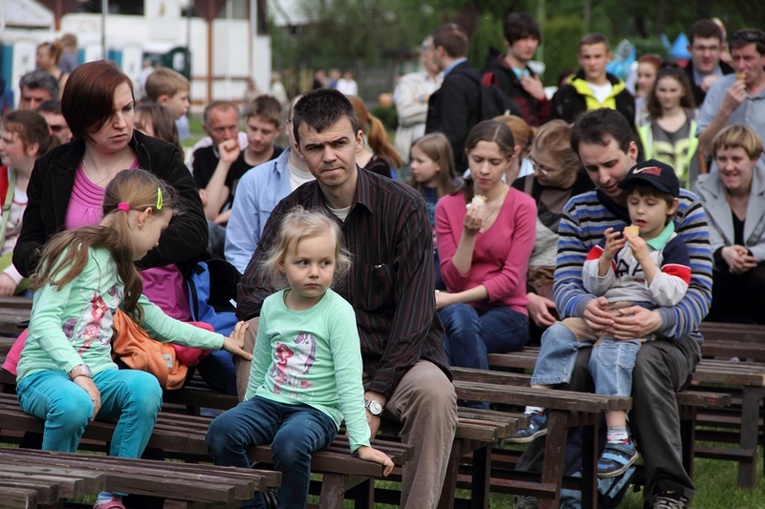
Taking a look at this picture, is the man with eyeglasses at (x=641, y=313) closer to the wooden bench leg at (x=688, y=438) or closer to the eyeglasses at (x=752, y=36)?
the wooden bench leg at (x=688, y=438)

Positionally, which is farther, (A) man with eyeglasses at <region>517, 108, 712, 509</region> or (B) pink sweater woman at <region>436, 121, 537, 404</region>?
(B) pink sweater woman at <region>436, 121, 537, 404</region>

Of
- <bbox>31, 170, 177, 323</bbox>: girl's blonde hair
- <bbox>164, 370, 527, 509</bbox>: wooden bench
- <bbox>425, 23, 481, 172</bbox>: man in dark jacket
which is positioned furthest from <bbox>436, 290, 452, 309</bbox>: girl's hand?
<bbox>425, 23, 481, 172</bbox>: man in dark jacket

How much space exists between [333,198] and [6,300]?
9.80 feet

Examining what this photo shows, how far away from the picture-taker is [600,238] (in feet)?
19.4

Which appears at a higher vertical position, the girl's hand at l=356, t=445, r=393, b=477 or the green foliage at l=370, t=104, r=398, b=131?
the green foliage at l=370, t=104, r=398, b=131

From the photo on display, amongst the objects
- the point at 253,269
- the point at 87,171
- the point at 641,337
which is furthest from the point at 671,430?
the point at 87,171

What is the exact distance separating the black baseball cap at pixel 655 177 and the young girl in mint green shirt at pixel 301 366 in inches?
66.0

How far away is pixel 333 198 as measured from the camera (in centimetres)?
499

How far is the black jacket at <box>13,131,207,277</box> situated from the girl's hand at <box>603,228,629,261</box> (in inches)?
73.7

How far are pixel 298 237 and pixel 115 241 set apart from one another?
2.56 ft

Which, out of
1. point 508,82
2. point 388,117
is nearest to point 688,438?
point 508,82

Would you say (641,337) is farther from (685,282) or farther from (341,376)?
(341,376)

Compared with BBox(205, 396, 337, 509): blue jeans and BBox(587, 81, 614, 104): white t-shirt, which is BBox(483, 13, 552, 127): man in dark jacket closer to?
BBox(587, 81, 614, 104): white t-shirt

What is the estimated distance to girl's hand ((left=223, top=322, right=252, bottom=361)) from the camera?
16.5ft
